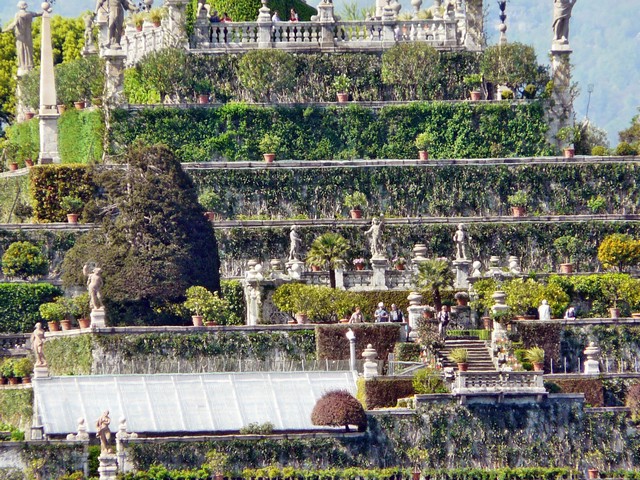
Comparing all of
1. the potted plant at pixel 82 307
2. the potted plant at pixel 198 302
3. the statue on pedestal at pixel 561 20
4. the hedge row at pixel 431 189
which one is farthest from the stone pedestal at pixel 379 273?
the statue on pedestal at pixel 561 20

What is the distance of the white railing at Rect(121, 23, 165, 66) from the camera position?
10550 centimetres

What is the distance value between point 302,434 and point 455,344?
7.53 metres

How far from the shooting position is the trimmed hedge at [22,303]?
96.1 metres

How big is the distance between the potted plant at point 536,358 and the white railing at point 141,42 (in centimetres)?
2156

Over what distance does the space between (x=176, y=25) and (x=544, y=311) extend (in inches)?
773

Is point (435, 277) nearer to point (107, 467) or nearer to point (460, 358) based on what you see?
point (460, 358)

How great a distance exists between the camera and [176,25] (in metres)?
105

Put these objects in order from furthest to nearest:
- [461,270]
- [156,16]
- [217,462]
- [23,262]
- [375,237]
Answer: [156,16], [375,237], [23,262], [461,270], [217,462]

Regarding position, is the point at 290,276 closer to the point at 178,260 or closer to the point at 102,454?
the point at 178,260

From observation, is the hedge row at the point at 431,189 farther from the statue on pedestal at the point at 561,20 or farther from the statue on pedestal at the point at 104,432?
the statue on pedestal at the point at 104,432

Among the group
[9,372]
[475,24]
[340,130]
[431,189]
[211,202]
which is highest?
[475,24]

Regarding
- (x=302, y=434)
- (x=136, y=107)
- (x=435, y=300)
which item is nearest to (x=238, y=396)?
(x=302, y=434)

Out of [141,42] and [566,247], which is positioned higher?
[141,42]

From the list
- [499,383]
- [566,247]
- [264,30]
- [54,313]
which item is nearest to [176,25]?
[264,30]
